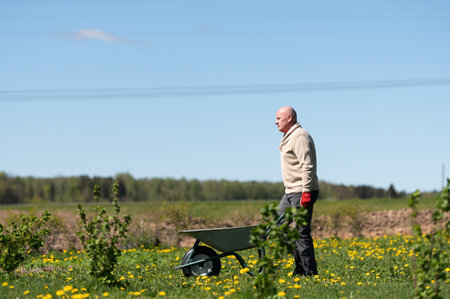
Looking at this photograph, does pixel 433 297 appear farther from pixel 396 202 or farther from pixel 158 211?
pixel 396 202

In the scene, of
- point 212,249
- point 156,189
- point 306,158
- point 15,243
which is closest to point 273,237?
point 306,158

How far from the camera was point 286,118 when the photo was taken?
5.87m

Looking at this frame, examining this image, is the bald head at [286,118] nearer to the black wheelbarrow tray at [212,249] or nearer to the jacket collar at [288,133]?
the jacket collar at [288,133]

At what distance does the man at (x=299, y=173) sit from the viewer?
5562 millimetres

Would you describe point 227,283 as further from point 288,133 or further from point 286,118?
point 286,118

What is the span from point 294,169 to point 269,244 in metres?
2.26

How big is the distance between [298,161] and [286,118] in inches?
20.3

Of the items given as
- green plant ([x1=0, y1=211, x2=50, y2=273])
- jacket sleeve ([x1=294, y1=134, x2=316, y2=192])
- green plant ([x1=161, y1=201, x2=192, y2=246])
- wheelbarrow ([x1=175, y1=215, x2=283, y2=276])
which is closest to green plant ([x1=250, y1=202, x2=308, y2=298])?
wheelbarrow ([x1=175, y1=215, x2=283, y2=276])

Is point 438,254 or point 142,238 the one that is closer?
point 438,254

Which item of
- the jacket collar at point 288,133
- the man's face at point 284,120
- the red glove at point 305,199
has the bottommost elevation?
the red glove at point 305,199

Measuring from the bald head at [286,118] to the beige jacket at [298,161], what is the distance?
0.07m

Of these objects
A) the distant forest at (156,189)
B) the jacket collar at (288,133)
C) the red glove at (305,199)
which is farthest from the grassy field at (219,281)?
the distant forest at (156,189)

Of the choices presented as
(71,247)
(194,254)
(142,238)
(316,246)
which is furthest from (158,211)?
(194,254)

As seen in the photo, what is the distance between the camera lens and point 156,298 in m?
4.40
